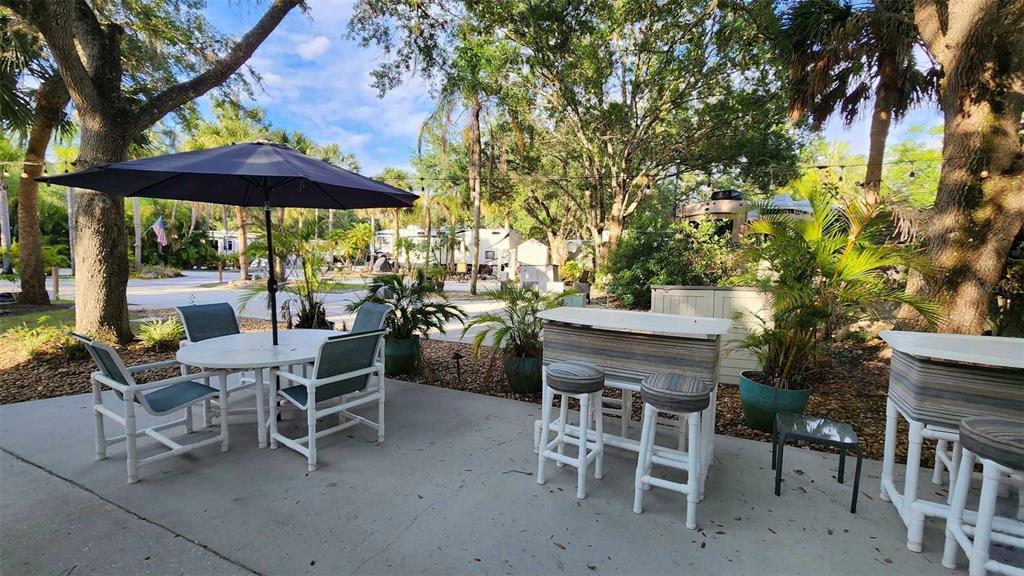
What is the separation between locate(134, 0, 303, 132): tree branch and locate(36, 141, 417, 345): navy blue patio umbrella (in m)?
2.37

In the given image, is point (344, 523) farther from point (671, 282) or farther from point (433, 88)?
point (433, 88)

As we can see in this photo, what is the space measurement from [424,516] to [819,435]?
2.21 m

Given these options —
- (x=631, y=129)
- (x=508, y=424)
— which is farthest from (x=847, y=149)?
(x=508, y=424)

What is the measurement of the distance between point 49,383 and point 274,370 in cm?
333

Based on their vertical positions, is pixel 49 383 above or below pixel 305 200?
below

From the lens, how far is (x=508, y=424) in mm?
3504

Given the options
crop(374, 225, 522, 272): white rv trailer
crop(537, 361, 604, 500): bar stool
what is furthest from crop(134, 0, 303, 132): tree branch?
crop(374, 225, 522, 272): white rv trailer

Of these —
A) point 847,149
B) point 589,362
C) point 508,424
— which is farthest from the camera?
point 847,149

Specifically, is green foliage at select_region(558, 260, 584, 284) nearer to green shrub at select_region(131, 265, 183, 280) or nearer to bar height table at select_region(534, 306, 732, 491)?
bar height table at select_region(534, 306, 732, 491)

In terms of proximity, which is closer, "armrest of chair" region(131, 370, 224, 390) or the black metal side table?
the black metal side table

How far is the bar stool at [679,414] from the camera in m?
2.13

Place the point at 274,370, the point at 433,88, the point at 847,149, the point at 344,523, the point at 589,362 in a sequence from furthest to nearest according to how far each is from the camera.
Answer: the point at 847,149 → the point at 433,88 → the point at 274,370 → the point at 589,362 → the point at 344,523

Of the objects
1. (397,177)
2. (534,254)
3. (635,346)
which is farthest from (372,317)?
(397,177)

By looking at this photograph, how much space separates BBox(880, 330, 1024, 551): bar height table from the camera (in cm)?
190
